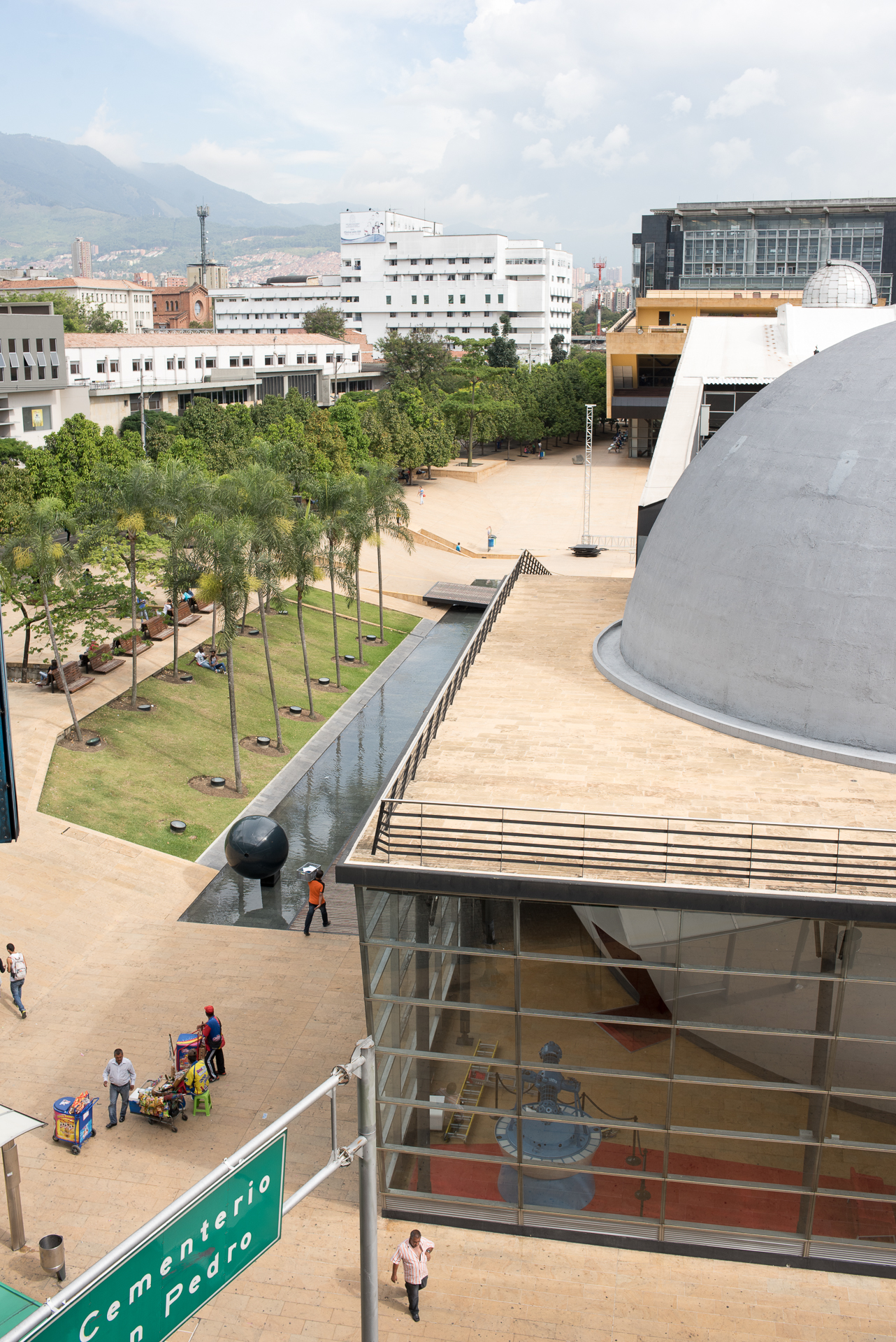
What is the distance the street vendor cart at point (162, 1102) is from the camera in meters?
20.4

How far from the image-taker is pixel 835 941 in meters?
16.2

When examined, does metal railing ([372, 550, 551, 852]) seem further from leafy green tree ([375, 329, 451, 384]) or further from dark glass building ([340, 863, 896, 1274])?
leafy green tree ([375, 329, 451, 384])

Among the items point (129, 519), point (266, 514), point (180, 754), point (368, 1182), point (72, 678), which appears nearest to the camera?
point (368, 1182)

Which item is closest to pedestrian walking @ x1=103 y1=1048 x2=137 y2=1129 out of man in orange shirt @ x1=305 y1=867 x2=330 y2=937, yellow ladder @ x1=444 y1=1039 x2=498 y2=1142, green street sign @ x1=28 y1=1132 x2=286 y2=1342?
yellow ladder @ x1=444 y1=1039 x2=498 y2=1142

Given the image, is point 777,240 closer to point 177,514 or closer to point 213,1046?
point 177,514

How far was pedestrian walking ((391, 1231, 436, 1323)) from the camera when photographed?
52.8ft

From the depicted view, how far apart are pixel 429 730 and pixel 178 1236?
1307cm

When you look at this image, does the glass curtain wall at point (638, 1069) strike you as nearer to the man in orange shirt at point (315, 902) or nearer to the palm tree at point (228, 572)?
the man in orange shirt at point (315, 902)

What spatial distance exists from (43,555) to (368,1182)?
29.1 m

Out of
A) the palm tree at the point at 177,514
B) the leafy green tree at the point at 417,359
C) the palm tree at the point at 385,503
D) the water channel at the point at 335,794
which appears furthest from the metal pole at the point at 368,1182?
the leafy green tree at the point at 417,359

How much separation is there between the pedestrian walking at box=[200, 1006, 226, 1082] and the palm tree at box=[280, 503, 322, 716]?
75.4ft

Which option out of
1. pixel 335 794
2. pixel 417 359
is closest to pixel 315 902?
pixel 335 794

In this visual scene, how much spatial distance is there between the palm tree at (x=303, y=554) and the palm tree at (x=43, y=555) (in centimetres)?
869

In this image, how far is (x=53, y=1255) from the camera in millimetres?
16984
